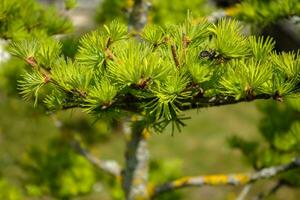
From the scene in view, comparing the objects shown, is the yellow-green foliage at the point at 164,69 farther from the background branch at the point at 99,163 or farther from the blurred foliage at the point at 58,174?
the blurred foliage at the point at 58,174

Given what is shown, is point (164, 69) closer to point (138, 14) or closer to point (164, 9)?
point (138, 14)

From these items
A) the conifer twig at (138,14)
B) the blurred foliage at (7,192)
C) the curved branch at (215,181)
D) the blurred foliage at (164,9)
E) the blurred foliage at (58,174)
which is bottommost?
the curved branch at (215,181)

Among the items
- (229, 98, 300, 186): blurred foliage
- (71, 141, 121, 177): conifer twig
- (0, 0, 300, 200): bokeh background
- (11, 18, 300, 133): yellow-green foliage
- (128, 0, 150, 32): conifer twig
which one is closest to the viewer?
(11, 18, 300, 133): yellow-green foliage

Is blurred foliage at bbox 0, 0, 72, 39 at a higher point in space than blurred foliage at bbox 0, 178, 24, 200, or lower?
higher

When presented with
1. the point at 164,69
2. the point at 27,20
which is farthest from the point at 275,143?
the point at 164,69

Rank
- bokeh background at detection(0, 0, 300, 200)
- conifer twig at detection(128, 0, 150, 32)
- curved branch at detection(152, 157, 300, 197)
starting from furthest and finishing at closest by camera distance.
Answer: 1. bokeh background at detection(0, 0, 300, 200)
2. curved branch at detection(152, 157, 300, 197)
3. conifer twig at detection(128, 0, 150, 32)

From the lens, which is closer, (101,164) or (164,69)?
(164,69)

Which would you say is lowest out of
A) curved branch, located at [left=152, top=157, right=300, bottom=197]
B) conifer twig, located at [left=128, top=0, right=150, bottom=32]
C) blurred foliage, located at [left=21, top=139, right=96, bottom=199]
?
curved branch, located at [left=152, top=157, right=300, bottom=197]

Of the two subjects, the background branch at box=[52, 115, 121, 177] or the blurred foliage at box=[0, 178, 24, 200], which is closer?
the background branch at box=[52, 115, 121, 177]

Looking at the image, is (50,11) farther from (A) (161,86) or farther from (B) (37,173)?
(B) (37,173)

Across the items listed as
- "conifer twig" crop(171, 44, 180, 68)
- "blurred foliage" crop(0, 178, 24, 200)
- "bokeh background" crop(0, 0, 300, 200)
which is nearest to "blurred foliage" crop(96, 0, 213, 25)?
"bokeh background" crop(0, 0, 300, 200)

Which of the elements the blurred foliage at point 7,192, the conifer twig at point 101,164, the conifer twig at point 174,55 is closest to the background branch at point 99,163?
the conifer twig at point 101,164

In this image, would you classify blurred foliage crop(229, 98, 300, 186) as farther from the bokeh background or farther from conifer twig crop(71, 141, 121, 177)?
conifer twig crop(71, 141, 121, 177)
